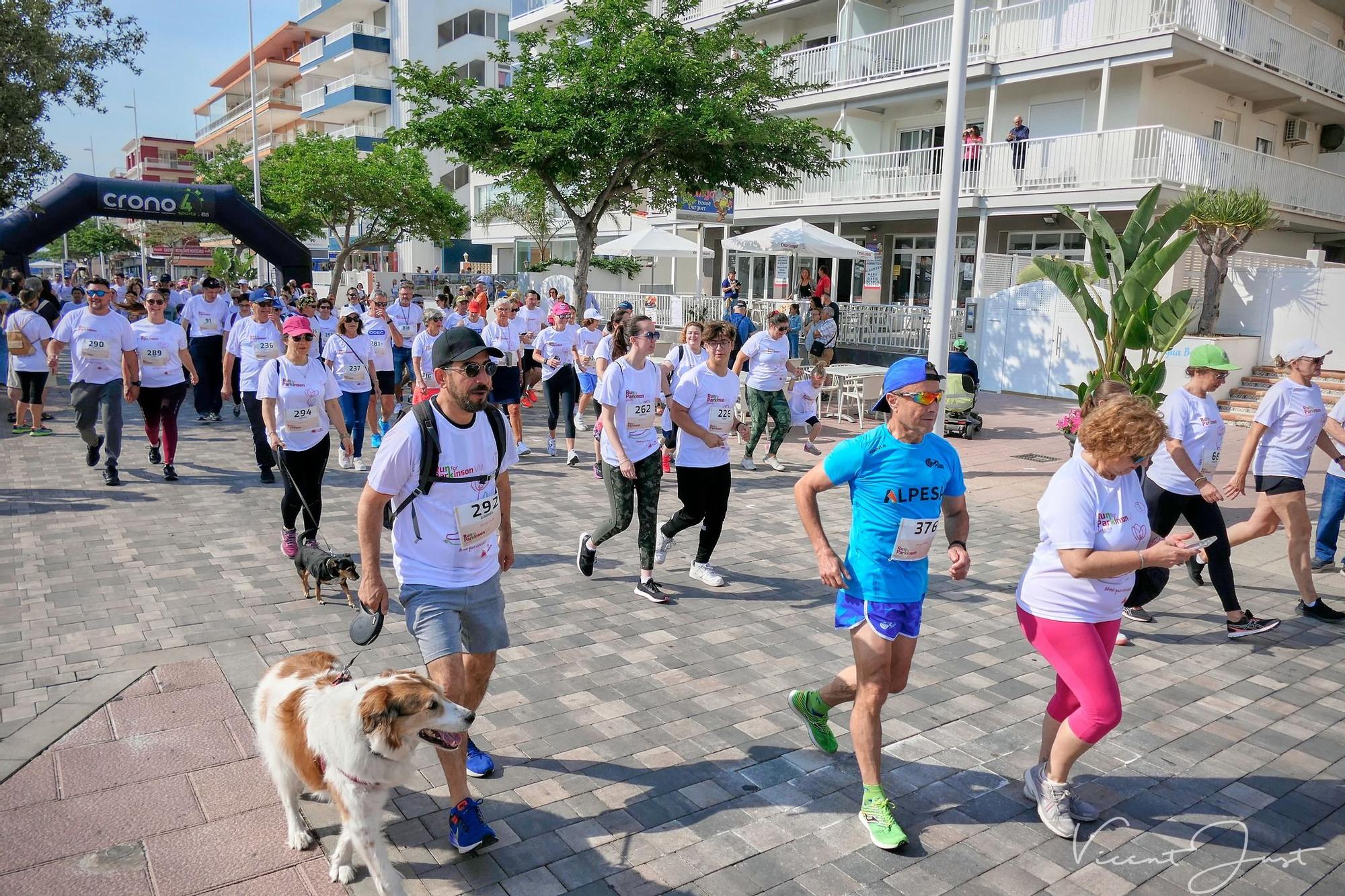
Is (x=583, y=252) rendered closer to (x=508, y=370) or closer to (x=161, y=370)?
(x=508, y=370)

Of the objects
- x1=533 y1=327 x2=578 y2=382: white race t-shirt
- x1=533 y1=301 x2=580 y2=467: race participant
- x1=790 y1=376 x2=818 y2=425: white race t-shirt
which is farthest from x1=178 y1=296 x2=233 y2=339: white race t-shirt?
x1=790 y1=376 x2=818 y2=425: white race t-shirt

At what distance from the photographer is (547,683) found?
16.9 ft

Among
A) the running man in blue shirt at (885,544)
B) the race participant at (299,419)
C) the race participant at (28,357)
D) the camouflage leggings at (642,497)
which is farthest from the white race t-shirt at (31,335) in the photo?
the running man in blue shirt at (885,544)

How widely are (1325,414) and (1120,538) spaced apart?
13.4 ft

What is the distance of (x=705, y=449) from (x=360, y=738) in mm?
3951

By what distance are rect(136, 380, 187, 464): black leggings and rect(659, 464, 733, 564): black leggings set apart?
620 cm

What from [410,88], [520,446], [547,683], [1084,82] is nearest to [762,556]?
[547,683]

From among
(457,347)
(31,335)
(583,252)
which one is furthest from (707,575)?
(583,252)

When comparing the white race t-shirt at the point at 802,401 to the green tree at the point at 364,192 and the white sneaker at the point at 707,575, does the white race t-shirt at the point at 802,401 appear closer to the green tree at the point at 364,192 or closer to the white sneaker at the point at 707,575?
the white sneaker at the point at 707,575

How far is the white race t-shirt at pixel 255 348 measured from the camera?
9906 millimetres

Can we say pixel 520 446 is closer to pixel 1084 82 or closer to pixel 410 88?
pixel 410 88

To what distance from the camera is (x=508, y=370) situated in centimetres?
1034

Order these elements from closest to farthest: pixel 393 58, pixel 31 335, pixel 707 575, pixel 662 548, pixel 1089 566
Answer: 1. pixel 1089 566
2. pixel 707 575
3. pixel 662 548
4. pixel 31 335
5. pixel 393 58

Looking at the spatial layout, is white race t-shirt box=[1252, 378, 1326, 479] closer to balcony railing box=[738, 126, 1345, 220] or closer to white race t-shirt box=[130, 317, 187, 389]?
white race t-shirt box=[130, 317, 187, 389]
